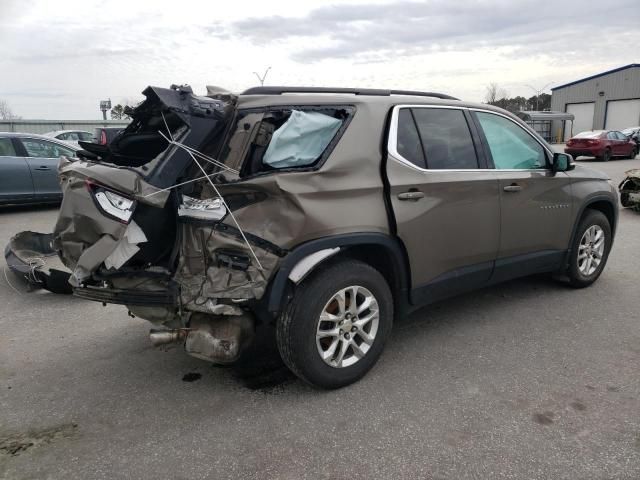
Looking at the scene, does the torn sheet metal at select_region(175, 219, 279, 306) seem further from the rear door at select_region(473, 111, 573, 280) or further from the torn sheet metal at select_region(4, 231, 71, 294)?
the torn sheet metal at select_region(4, 231, 71, 294)

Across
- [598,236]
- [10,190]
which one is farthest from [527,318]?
[10,190]

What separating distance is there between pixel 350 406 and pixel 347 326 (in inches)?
19.3

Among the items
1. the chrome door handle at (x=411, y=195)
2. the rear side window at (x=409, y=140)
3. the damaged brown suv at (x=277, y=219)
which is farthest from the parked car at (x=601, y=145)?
the chrome door handle at (x=411, y=195)

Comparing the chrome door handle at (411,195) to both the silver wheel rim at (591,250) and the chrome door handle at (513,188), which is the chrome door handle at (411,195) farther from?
the silver wheel rim at (591,250)

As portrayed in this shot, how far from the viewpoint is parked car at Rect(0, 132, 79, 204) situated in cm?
979

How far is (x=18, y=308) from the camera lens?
494cm

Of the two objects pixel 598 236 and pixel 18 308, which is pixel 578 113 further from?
pixel 18 308

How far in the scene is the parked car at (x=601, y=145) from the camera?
915 inches

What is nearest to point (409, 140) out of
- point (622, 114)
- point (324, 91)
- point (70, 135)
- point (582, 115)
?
point (324, 91)

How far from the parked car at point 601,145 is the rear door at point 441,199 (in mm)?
22462

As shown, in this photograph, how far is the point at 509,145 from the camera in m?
4.39

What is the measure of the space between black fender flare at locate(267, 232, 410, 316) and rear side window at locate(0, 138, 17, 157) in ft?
29.9

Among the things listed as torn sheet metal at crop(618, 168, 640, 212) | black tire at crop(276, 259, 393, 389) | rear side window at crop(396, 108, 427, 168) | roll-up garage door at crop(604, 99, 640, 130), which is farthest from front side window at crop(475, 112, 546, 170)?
roll-up garage door at crop(604, 99, 640, 130)

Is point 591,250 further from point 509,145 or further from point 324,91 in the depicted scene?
point 324,91
